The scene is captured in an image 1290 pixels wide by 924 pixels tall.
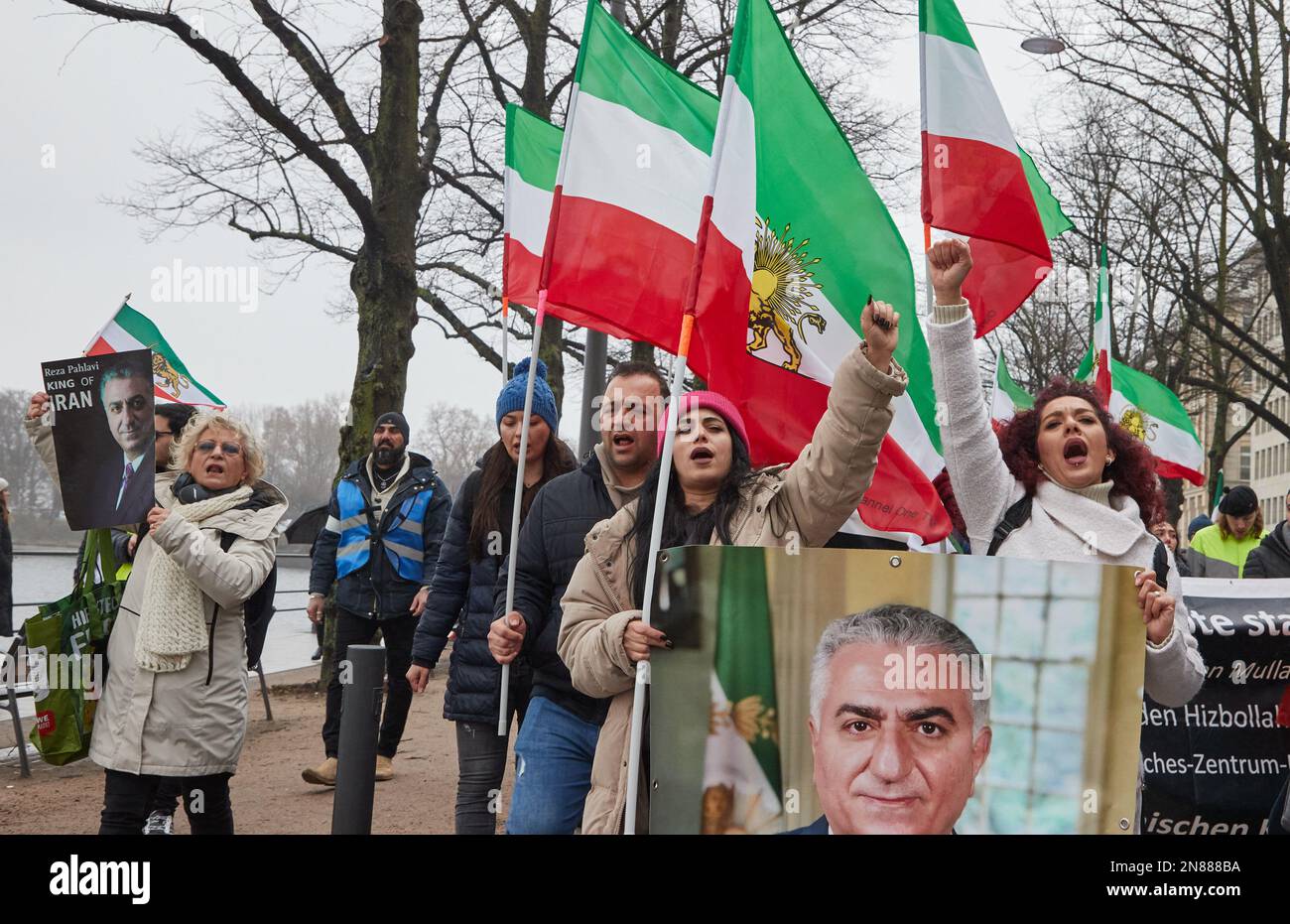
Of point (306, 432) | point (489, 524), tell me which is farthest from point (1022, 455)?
point (306, 432)

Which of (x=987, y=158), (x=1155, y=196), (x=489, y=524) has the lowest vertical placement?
(x=489, y=524)

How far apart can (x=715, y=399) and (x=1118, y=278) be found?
2512 centimetres

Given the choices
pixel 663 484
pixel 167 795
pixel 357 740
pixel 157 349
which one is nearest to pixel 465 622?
pixel 357 740

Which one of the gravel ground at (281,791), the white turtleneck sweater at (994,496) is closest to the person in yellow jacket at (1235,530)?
the gravel ground at (281,791)

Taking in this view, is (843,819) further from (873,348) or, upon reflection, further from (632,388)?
(632,388)

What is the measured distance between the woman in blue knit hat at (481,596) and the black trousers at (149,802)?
856 millimetres

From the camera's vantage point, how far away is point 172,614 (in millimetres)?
5047

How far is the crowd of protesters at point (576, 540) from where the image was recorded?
354 cm

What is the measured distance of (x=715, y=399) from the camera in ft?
12.5

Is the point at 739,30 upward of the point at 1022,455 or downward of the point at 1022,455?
upward

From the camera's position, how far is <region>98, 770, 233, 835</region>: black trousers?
4891mm

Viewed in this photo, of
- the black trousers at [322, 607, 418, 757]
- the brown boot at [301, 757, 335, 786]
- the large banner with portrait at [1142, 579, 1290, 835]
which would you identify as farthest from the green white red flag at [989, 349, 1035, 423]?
the large banner with portrait at [1142, 579, 1290, 835]

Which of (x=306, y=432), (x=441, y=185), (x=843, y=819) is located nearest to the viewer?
(x=843, y=819)

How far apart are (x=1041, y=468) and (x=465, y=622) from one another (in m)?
2.47
